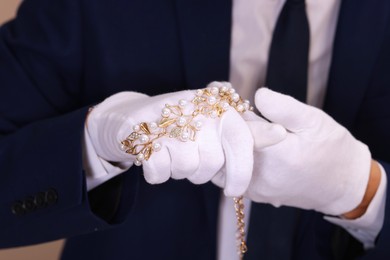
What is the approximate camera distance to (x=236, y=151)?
49 cm

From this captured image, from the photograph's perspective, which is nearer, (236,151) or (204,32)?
(236,151)

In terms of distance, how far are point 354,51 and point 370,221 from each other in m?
0.23

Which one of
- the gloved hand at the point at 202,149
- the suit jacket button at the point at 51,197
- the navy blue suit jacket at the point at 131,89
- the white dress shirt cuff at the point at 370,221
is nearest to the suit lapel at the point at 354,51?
the navy blue suit jacket at the point at 131,89

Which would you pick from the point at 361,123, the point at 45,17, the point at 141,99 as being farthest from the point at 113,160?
the point at 361,123

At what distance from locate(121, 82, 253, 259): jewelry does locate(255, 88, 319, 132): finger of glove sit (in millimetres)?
26

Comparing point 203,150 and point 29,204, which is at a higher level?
point 203,150

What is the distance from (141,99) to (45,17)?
186 millimetres

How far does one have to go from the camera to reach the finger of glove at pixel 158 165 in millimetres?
495

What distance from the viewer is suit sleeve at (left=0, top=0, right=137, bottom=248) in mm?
604

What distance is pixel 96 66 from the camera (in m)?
0.68

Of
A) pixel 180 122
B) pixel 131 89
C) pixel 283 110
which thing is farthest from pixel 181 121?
pixel 131 89

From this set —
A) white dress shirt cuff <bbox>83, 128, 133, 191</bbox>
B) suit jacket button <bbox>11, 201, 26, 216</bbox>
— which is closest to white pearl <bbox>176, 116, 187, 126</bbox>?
white dress shirt cuff <bbox>83, 128, 133, 191</bbox>

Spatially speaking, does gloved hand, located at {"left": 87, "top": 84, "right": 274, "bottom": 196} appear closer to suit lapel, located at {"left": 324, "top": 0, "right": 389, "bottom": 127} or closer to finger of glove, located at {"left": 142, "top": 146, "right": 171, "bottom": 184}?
finger of glove, located at {"left": 142, "top": 146, "right": 171, "bottom": 184}

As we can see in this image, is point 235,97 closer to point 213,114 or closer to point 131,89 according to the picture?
point 213,114
